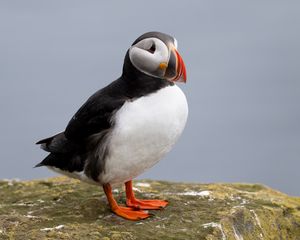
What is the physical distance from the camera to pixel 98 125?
608cm

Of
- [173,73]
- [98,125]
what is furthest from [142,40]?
[98,125]

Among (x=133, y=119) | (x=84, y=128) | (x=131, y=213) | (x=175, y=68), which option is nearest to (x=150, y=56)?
(x=175, y=68)

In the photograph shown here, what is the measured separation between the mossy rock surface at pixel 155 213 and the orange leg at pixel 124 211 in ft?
0.23

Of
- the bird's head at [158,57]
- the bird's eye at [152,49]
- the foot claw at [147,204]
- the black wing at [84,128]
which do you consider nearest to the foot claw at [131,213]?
the foot claw at [147,204]

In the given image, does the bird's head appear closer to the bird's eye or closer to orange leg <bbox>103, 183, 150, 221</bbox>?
the bird's eye

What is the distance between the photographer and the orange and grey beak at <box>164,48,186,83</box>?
5899mm

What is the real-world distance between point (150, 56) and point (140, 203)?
66.1 inches

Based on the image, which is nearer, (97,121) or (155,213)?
(97,121)

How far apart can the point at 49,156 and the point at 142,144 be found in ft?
4.22

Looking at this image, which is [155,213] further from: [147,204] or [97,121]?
[97,121]

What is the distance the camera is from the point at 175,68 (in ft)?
19.4

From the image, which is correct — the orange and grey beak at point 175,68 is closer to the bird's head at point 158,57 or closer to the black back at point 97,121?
the bird's head at point 158,57

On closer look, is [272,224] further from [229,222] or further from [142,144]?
[142,144]

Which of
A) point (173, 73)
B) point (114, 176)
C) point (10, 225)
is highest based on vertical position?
point (173, 73)
